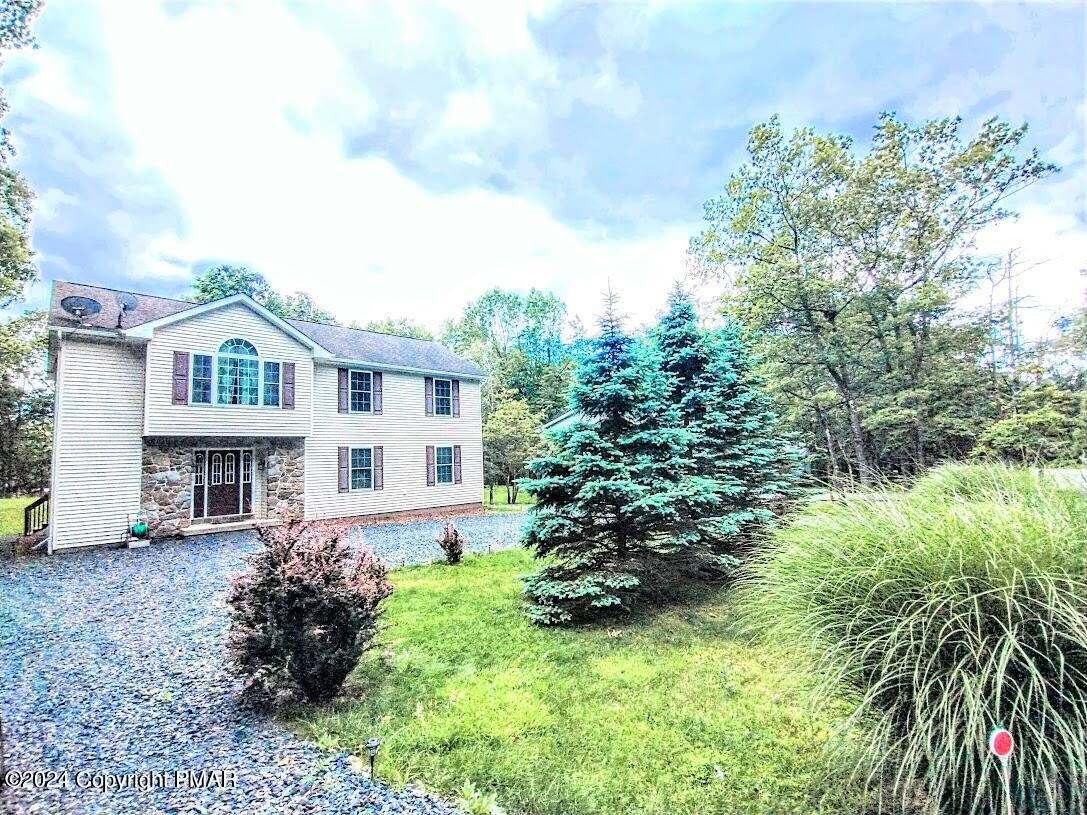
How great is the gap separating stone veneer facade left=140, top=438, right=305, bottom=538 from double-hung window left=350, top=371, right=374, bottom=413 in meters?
1.87

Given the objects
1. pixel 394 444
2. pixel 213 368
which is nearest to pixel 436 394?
pixel 394 444

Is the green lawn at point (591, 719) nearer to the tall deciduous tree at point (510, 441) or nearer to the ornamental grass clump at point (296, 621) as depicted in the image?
the ornamental grass clump at point (296, 621)

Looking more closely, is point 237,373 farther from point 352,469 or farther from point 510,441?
point 510,441

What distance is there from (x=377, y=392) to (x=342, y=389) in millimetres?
1034

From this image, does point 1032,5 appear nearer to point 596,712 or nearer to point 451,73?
point 451,73

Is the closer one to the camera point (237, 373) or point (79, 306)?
point (79, 306)

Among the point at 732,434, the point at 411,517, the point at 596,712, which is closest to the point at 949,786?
the point at 596,712

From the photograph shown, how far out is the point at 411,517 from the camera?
14594mm

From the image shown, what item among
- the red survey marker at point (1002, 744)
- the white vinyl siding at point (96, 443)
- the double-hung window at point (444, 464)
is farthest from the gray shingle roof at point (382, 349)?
the red survey marker at point (1002, 744)

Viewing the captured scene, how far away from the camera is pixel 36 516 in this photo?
40.0 feet

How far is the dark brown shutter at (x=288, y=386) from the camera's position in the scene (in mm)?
12141

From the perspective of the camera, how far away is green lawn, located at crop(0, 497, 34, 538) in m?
12.6

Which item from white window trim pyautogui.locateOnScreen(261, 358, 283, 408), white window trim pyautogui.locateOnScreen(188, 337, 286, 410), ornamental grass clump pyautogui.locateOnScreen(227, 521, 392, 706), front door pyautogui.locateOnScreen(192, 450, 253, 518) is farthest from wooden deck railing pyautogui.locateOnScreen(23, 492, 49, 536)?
ornamental grass clump pyautogui.locateOnScreen(227, 521, 392, 706)

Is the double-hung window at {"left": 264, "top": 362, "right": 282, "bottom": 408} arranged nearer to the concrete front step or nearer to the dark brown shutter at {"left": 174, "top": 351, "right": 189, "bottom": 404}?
the dark brown shutter at {"left": 174, "top": 351, "right": 189, "bottom": 404}
